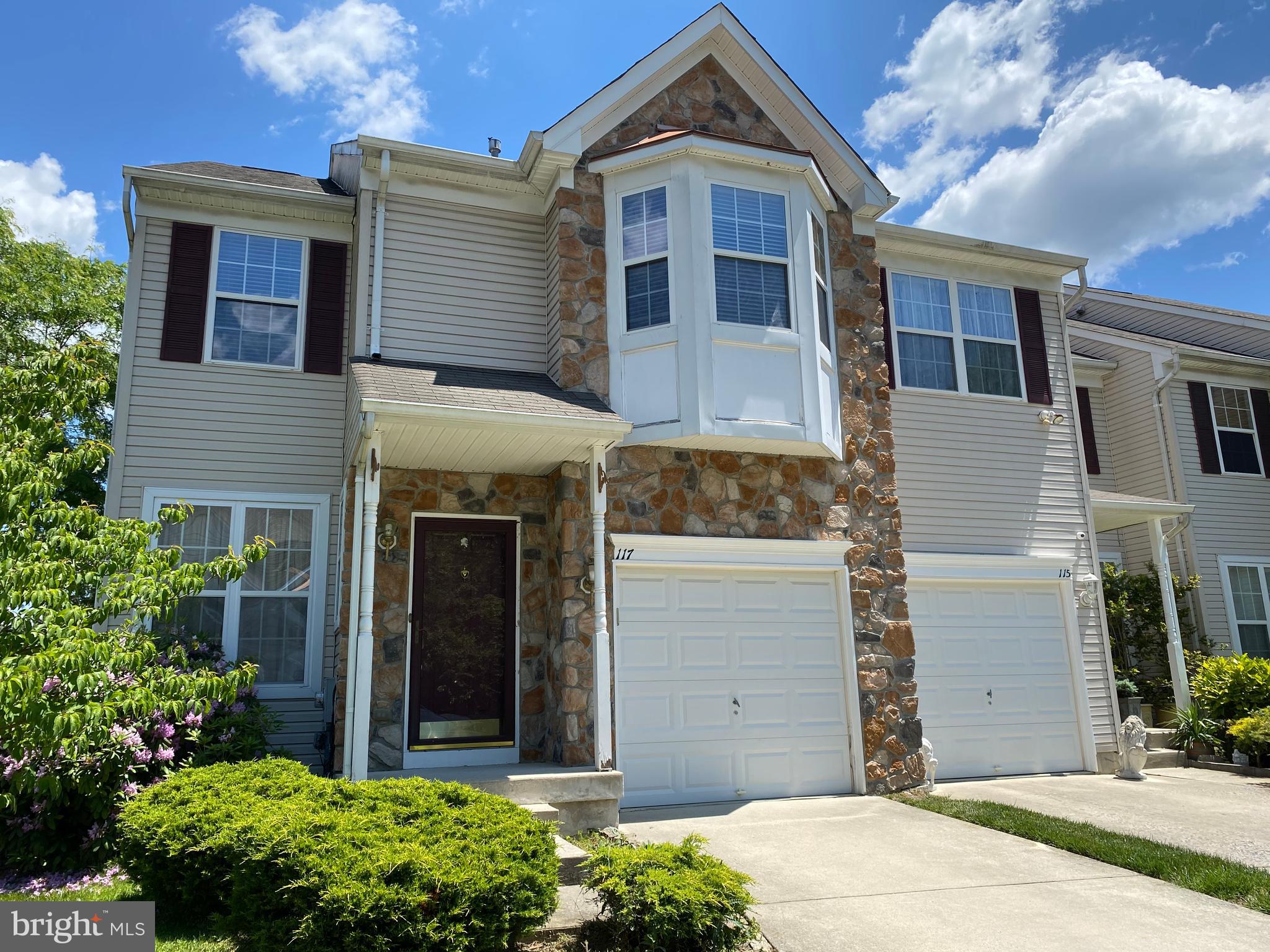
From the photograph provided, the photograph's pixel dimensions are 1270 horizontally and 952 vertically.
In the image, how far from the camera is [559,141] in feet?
28.6

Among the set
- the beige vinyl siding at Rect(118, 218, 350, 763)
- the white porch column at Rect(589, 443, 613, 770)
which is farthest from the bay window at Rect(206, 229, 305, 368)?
the white porch column at Rect(589, 443, 613, 770)

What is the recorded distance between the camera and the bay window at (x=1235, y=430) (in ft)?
47.6

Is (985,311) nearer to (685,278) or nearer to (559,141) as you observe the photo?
(685,278)

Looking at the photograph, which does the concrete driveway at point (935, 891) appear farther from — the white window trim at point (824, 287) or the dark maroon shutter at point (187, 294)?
the dark maroon shutter at point (187, 294)

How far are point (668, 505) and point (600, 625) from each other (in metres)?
1.51

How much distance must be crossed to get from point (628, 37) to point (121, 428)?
721cm

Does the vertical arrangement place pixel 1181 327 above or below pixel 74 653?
above

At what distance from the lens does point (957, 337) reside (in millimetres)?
11258

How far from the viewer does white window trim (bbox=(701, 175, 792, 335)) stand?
855 cm

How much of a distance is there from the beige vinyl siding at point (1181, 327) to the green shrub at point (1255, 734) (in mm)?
7642

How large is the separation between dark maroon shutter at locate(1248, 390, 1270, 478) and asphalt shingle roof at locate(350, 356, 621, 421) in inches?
499

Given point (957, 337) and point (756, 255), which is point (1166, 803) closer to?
point (957, 337)

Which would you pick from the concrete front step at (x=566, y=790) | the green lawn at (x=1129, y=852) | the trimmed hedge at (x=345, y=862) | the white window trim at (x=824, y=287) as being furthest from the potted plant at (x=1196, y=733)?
the trimmed hedge at (x=345, y=862)

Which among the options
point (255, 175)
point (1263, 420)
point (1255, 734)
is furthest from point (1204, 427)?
point (255, 175)
